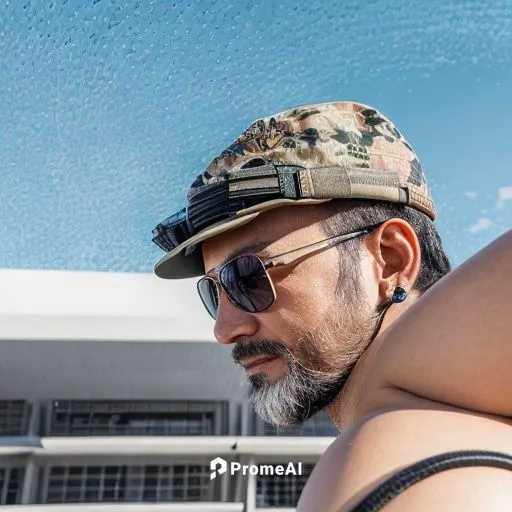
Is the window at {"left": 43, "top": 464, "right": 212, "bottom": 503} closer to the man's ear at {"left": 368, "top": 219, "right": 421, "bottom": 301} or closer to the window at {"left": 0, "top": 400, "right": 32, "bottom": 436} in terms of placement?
the window at {"left": 0, "top": 400, "right": 32, "bottom": 436}

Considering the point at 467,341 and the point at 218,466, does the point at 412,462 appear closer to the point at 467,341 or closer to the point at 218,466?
the point at 467,341

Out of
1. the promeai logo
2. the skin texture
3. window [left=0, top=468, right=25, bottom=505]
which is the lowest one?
the skin texture

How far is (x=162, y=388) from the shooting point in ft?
49.9

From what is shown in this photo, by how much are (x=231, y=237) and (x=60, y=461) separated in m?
15.8

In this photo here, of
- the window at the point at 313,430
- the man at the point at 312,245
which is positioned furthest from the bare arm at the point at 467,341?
the window at the point at 313,430

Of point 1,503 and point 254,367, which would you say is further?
point 1,503

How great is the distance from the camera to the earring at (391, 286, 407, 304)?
28.7 inches

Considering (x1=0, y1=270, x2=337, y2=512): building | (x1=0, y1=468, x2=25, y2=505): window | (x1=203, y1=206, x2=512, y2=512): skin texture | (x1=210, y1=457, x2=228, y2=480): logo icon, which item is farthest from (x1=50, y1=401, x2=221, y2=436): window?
(x1=203, y1=206, x2=512, y2=512): skin texture

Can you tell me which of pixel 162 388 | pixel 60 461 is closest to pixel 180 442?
pixel 162 388

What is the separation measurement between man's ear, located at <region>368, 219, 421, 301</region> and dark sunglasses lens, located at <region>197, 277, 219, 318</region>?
26 cm

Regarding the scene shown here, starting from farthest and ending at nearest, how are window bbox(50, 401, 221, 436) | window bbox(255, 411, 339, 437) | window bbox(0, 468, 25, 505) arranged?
1. window bbox(50, 401, 221, 436)
2. window bbox(255, 411, 339, 437)
3. window bbox(0, 468, 25, 505)

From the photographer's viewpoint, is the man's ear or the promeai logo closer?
the man's ear

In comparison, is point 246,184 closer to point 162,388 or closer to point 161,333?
point 161,333

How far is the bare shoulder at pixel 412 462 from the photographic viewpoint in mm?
287
